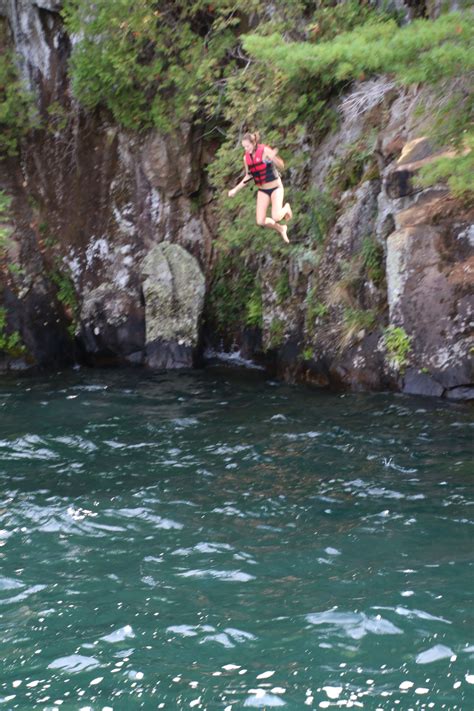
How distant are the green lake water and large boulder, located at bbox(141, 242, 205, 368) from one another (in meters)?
5.68

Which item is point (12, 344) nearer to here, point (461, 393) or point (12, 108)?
point (12, 108)

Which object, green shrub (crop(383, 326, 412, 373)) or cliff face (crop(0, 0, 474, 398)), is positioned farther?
cliff face (crop(0, 0, 474, 398))

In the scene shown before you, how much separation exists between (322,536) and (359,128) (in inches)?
443

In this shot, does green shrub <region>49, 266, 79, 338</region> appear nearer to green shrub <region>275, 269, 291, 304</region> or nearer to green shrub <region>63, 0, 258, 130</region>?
green shrub <region>63, 0, 258, 130</region>

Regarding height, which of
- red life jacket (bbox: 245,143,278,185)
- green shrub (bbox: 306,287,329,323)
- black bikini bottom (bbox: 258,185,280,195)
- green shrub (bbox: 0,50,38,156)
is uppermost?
green shrub (bbox: 0,50,38,156)

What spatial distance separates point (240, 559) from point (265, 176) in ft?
26.8

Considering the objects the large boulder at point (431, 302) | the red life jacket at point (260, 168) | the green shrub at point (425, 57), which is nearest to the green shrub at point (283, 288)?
the large boulder at point (431, 302)

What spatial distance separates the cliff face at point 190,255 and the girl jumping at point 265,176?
2252mm

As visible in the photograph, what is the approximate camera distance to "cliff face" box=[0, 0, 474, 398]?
15.4 m

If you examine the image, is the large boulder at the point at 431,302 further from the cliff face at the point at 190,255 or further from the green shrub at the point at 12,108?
the green shrub at the point at 12,108

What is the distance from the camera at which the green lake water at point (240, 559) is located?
6484 millimetres

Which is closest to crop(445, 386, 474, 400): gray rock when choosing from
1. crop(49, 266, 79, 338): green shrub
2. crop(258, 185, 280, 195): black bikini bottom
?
crop(258, 185, 280, 195): black bikini bottom

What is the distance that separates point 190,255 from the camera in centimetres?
2144

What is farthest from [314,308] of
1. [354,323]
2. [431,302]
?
[431,302]
